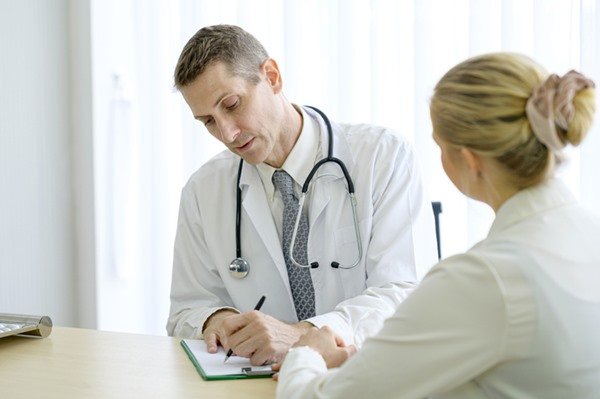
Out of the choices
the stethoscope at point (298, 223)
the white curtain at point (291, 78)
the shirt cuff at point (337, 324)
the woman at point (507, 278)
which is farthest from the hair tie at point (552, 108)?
the white curtain at point (291, 78)

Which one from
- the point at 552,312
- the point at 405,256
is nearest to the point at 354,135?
the point at 405,256

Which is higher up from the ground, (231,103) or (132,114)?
(231,103)

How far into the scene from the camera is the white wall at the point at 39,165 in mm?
2842

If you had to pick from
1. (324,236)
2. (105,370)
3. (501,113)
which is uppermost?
(501,113)

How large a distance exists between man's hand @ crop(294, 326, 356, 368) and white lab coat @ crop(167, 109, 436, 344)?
416mm

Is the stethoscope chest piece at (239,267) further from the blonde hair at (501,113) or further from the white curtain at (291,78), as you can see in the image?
the blonde hair at (501,113)

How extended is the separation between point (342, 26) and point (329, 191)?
0.85m

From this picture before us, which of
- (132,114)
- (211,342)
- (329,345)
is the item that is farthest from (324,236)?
(132,114)

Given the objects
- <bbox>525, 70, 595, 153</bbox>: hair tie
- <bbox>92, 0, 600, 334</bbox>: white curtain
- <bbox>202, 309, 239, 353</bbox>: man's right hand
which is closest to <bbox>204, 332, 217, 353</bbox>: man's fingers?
<bbox>202, 309, 239, 353</bbox>: man's right hand

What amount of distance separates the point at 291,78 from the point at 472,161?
1686 millimetres

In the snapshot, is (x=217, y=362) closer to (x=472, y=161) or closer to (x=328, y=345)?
(x=328, y=345)

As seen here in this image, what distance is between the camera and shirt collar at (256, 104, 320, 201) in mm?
1997

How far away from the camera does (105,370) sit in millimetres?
1521

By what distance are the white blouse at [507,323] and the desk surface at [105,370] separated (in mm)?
366
